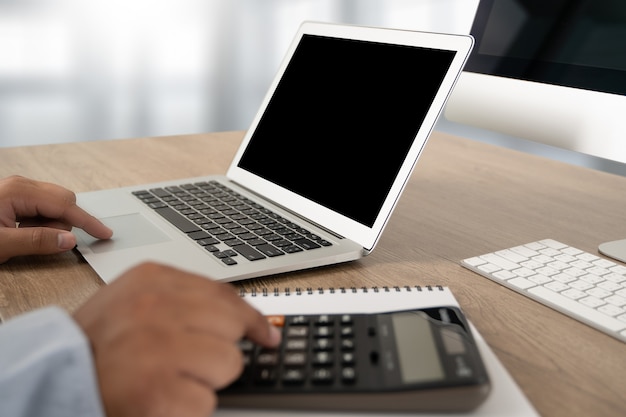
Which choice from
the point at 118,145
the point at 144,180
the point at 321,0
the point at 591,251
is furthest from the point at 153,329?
the point at 321,0

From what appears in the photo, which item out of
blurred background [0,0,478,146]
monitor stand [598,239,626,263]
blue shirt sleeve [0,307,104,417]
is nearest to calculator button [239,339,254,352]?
blue shirt sleeve [0,307,104,417]

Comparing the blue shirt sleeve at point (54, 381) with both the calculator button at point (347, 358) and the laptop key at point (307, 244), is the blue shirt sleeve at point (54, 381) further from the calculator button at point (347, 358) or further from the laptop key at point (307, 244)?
the laptop key at point (307, 244)

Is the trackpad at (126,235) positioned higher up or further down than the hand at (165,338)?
further down

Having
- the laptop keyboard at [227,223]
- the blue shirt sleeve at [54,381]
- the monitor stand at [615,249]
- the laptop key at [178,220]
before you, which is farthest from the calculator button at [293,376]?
the monitor stand at [615,249]

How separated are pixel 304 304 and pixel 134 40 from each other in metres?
3.11

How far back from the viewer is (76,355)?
0.39 meters

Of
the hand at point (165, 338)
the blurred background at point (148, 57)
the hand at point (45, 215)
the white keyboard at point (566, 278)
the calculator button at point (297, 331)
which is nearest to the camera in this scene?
the hand at point (165, 338)

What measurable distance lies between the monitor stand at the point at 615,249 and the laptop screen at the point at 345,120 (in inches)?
10.3

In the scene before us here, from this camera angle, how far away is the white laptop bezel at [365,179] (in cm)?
70

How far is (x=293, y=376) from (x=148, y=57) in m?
3.26

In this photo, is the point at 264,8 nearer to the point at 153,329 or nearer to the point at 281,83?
the point at 281,83

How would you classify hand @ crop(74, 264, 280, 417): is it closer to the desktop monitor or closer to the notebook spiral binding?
the notebook spiral binding

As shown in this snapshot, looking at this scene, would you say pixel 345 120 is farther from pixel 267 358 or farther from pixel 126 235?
pixel 267 358

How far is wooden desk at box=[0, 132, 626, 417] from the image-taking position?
0.51 meters
